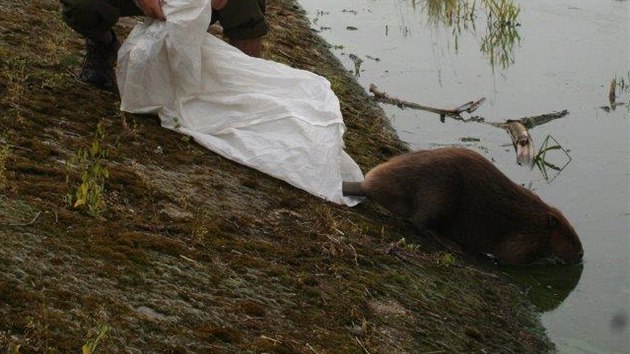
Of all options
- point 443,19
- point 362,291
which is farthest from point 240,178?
point 443,19

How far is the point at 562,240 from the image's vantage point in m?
6.07

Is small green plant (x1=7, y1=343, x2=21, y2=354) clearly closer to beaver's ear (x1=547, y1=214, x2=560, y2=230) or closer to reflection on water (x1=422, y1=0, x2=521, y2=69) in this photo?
beaver's ear (x1=547, y1=214, x2=560, y2=230)

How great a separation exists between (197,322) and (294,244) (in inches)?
48.6

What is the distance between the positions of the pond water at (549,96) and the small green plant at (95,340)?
2732 mm

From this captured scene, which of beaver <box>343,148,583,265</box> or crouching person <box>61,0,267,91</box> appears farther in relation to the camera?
beaver <box>343,148,583,265</box>

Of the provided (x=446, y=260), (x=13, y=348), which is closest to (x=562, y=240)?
(x=446, y=260)

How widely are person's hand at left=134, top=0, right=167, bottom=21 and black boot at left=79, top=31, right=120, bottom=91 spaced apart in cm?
44

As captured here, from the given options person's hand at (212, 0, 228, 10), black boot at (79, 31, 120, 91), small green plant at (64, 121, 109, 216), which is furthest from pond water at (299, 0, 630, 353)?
black boot at (79, 31, 120, 91)

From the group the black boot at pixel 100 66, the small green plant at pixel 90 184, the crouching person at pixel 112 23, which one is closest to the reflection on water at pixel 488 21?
the crouching person at pixel 112 23

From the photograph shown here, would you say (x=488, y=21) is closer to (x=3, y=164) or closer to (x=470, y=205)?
(x=470, y=205)

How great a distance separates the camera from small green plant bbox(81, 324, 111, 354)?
9.43ft

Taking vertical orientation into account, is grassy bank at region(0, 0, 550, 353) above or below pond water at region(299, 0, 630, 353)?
above

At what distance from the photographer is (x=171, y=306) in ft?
11.6

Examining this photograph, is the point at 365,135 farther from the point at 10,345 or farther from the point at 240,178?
the point at 10,345
